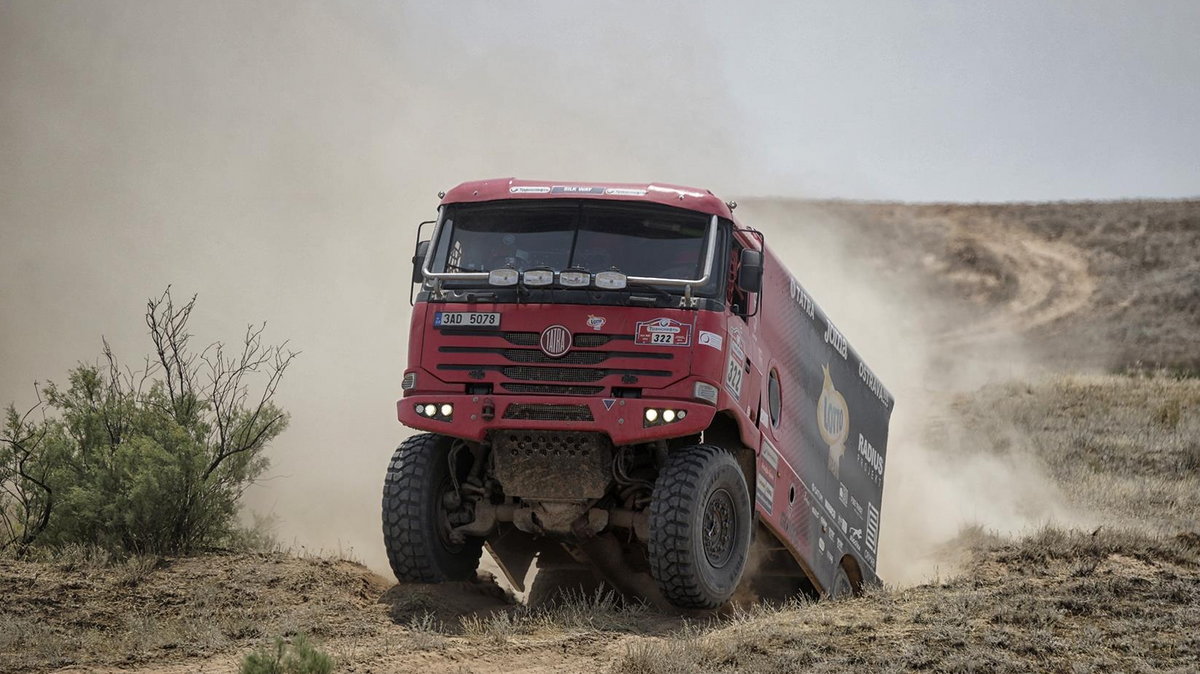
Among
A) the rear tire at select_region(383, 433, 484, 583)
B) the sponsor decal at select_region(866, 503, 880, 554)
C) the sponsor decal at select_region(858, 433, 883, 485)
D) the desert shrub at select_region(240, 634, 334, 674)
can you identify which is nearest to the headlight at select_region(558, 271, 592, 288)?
the rear tire at select_region(383, 433, 484, 583)

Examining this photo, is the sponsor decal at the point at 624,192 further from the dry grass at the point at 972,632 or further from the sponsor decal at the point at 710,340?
the dry grass at the point at 972,632

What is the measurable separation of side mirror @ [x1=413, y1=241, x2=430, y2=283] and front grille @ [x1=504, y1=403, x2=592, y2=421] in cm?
141

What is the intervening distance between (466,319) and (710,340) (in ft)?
6.16

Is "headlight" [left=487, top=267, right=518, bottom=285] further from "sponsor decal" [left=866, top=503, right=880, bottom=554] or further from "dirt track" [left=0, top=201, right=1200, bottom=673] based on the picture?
"sponsor decal" [left=866, top=503, right=880, bottom=554]

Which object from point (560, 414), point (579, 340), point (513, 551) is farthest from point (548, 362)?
point (513, 551)

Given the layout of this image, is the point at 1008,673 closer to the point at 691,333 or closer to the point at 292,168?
the point at 691,333

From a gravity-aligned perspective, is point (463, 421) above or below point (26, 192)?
below

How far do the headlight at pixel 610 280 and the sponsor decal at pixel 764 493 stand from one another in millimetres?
2232

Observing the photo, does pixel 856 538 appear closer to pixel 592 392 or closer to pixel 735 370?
pixel 735 370

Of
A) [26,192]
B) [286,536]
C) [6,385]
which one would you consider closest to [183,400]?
[286,536]

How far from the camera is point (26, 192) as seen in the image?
97.5 feet

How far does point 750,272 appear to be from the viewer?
11523mm

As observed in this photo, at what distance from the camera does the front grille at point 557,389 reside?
11.1 meters

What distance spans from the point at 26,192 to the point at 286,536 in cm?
1460
